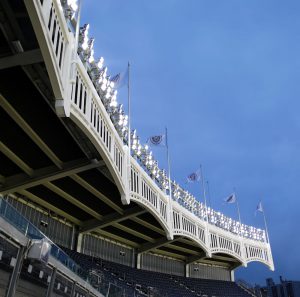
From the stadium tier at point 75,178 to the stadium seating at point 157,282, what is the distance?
21cm

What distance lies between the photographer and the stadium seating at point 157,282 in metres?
28.5

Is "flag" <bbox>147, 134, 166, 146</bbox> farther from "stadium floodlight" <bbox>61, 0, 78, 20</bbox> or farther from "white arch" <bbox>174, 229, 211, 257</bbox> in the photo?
"stadium floodlight" <bbox>61, 0, 78, 20</bbox>

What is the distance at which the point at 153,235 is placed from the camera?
36.4 meters

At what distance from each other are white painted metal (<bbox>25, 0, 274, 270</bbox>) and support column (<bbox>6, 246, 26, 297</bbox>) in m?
5.76

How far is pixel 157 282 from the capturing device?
36562 mm

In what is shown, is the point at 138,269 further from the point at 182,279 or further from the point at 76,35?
the point at 76,35

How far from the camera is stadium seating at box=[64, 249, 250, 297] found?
93.5ft

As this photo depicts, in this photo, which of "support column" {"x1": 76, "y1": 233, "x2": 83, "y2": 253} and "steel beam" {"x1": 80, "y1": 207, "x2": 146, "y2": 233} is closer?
"steel beam" {"x1": 80, "y1": 207, "x2": 146, "y2": 233}

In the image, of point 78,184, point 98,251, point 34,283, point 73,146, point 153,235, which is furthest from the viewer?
point 153,235

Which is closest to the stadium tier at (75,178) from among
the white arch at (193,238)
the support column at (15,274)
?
the support column at (15,274)

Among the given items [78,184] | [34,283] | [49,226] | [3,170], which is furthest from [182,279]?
[34,283]

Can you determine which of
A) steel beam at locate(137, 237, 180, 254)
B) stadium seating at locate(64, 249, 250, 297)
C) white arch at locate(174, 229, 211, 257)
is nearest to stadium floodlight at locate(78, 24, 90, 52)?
stadium seating at locate(64, 249, 250, 297)

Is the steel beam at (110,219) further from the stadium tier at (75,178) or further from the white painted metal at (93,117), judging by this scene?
the white painted metal at (93,117)

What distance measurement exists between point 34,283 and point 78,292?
387 centimetres
